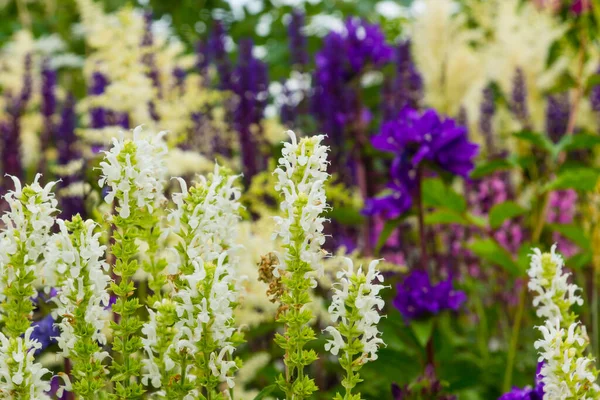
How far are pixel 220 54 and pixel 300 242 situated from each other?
1834mm

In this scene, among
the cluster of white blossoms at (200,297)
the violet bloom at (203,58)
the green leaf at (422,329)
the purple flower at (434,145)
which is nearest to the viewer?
the cluster of white blossoms at (200,297)

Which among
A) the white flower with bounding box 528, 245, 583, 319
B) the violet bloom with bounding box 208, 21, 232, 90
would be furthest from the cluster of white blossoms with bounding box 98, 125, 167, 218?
the violet bloom with bounding box 208, 21, 232, 90

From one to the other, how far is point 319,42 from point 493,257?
2382 mm

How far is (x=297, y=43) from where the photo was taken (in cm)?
267

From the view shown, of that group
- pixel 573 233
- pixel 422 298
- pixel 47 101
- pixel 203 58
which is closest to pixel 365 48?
pixel 203 58

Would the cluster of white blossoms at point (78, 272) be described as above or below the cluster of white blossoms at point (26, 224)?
below

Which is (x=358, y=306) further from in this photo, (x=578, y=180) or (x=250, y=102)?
(x=250, y=102)

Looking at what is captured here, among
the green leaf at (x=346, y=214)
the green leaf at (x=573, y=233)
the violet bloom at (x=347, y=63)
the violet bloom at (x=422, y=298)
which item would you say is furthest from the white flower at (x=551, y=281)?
the violet bloom at (x=347, y=63)

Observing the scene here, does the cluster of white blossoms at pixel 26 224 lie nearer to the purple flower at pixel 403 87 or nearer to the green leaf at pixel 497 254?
the green leaf at pixel 497 254

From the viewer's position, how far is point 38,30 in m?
4.71

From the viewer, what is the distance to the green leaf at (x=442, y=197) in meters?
1.60

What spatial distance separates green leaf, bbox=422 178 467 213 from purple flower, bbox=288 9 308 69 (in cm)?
112

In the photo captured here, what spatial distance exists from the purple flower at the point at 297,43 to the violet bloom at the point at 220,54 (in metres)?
0.24

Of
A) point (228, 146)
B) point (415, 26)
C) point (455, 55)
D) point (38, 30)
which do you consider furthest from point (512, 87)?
point (38, 30)
